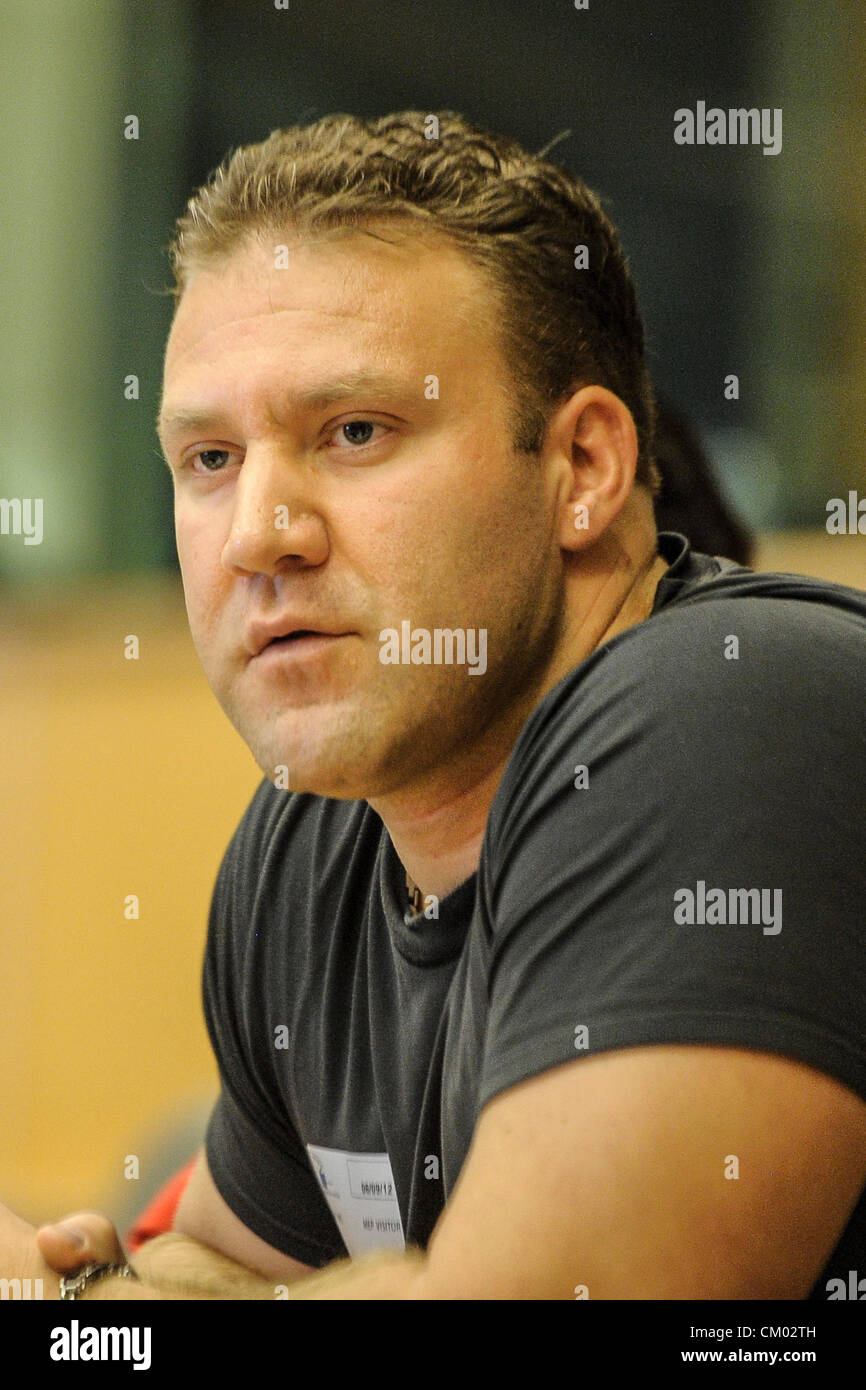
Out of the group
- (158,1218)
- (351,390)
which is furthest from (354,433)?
(158,1218)

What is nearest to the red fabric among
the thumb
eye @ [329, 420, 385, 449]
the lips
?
the thumb

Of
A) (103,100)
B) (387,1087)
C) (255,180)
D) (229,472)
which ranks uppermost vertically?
(103,100)

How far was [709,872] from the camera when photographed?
69 cm

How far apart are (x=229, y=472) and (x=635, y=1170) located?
561 mm

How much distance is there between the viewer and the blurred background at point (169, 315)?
8.92 ft

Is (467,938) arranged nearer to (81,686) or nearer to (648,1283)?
(648,1283)

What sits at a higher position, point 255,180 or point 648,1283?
point 255,180

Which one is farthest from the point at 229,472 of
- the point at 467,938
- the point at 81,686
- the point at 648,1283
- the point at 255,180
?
the point at 81,686

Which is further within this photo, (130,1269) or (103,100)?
(103,100)

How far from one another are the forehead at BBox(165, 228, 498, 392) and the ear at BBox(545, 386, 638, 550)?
8 cm

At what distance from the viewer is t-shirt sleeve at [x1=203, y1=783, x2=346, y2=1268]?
48.9 inches

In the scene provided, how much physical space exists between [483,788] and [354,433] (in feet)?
0.88

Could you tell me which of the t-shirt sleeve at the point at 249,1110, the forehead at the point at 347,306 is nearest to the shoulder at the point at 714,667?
the forehead at the point at 347,306

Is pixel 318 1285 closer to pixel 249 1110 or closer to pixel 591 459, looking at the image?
pixel 249 1110
